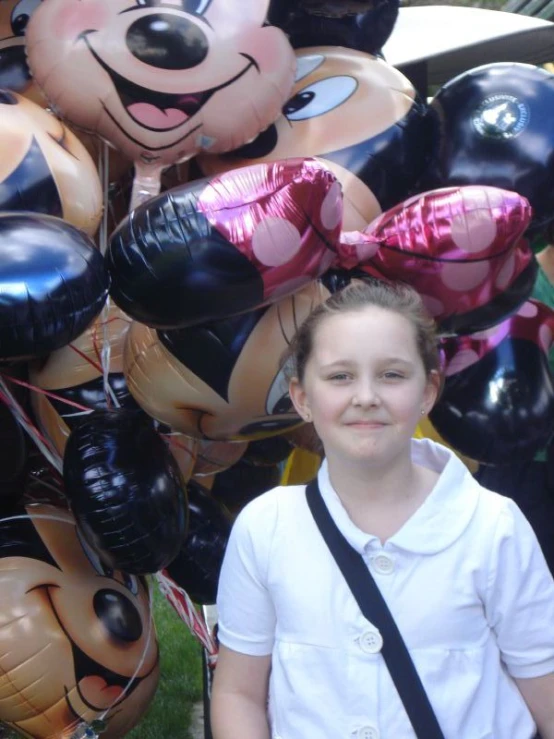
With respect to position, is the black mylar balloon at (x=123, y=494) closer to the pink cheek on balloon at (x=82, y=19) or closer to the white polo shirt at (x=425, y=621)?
the white polo shirt at (x=425, y=621)

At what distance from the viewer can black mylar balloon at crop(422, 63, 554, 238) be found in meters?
2.01

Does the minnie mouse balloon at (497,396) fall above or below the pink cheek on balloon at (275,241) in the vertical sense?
below

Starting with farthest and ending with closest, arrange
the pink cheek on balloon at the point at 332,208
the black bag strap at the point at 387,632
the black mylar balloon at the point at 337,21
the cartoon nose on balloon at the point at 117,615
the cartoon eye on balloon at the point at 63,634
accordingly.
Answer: the black mylar balloon at the point at 337,21
the cartoon nose on balloon at the point at 117,615
the cartoon eye on balloon at the point at 63,634
the pink cheek on balloon at the point at 332,208
the black bag strap at the point at 387,632

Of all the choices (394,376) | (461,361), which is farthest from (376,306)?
(461,361)

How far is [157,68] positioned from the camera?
186cm

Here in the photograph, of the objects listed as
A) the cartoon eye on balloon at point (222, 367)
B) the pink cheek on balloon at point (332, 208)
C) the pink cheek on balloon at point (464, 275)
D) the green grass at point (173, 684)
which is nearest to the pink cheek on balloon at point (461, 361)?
the pink cheek on balloon at point (464, 275)

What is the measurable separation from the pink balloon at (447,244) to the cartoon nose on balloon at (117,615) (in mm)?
867

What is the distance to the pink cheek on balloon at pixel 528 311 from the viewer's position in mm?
2398

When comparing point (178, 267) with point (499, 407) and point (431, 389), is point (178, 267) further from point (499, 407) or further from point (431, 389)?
point (499, 407)

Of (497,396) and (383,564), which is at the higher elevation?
(383,564)

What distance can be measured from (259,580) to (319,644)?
0.13 meters

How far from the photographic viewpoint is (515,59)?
3.80m

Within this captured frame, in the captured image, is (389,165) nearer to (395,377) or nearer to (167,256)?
(167,256)

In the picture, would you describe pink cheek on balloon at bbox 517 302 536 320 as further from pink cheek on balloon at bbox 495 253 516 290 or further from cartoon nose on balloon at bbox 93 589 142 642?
cartoon nose on balloon at bbox 93 589 142 642
